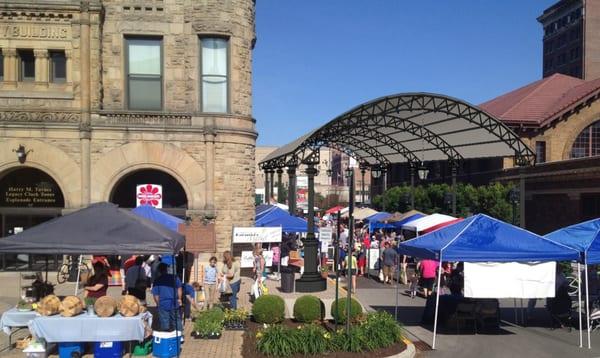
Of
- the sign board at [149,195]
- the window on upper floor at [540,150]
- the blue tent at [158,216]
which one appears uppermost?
the window on upper floor at [540,150]

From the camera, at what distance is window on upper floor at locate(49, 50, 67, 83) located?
66.0 feet

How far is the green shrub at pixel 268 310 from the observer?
40.0ft

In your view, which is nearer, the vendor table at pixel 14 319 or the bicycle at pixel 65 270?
the vendor table at pixel 14 319

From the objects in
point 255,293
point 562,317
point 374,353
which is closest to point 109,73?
point 255,293

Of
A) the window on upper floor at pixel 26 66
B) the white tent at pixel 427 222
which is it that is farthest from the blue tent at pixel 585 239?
the window on upper floor at pixel 26 66

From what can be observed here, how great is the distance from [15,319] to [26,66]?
13.0 metres

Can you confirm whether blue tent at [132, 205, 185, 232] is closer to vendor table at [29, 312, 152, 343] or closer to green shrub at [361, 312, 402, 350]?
vendor table at [29, 312, 152, 343]

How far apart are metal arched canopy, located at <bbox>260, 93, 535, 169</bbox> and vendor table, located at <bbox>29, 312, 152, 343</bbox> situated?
421 inches

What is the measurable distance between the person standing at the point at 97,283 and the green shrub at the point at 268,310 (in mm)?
3354

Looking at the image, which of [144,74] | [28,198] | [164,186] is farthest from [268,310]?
[28,198]

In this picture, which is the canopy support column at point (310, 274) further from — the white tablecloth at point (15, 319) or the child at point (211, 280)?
the white tablecloth at point (15, 319)

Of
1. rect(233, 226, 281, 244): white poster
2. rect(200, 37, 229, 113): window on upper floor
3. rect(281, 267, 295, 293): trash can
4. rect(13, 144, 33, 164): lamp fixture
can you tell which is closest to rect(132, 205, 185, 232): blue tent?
rect(233, 226, 281, 244): white poster

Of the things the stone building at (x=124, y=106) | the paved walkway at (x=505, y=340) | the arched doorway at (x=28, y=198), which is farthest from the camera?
the arched doorway at (x=28, y=198)

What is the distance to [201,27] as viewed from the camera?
20.2 m
